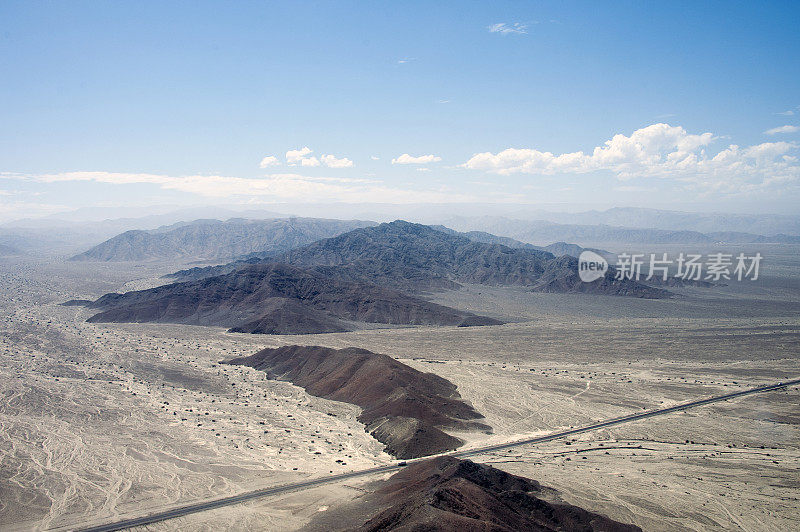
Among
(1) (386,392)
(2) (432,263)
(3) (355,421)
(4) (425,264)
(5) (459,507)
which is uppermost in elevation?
(2) (432,263)

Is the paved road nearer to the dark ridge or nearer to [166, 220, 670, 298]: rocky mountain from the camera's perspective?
[166, 220, 670, 298]: rocky mountain

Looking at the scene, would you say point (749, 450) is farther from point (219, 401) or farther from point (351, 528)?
point (219, 401)

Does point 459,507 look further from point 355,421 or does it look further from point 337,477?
point 355,421

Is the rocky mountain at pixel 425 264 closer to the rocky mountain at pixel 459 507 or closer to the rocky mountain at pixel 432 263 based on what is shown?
the rocky mountain at pixel 432 263

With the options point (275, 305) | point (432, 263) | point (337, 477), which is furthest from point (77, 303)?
point (337, 477)

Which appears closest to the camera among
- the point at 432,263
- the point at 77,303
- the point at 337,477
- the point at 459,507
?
the point at 459,507

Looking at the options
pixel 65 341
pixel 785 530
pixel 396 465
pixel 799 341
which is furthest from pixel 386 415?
pixel 799 341

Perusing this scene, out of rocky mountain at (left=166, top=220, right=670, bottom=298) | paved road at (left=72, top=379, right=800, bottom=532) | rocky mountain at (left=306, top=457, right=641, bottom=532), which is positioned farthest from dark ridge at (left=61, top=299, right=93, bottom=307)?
rocky mountain at (left=306, top=457, right=641, bottom=532)
